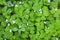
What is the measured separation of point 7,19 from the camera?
276 centimetres

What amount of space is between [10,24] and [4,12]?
186mm

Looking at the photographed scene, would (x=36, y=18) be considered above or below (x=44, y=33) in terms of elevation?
above

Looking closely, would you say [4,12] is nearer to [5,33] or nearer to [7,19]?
[7,19]

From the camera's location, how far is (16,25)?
2.77 meters

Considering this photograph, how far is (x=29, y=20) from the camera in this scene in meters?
2.78

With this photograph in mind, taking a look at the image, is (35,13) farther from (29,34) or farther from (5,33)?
(5,33)

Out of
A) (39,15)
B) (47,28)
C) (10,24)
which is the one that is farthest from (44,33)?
(10,24)

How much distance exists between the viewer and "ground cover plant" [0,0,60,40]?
9.00 feet

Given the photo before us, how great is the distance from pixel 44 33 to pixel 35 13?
0.30 meters

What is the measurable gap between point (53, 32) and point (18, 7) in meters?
0.59

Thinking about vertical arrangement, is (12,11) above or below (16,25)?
above

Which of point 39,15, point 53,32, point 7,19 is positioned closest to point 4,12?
point 7,19

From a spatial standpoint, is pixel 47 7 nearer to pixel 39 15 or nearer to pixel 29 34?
pixel 39 15

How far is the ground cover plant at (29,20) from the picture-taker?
274 cm
